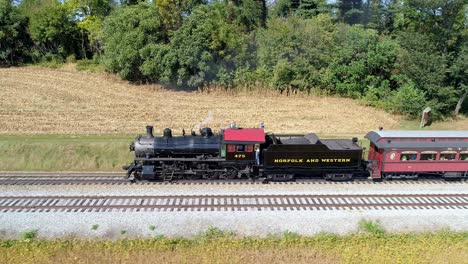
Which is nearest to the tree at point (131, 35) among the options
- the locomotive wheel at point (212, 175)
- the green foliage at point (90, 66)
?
the green foliage at point (90, 66)

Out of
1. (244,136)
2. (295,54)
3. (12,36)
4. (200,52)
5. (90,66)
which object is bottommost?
(244,136)

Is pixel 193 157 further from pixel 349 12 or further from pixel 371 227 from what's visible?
pixel 349 12

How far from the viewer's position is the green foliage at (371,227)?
1773 cm

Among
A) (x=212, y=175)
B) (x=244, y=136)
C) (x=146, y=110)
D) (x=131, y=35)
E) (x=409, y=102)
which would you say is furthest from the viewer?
(x=131, y=35)

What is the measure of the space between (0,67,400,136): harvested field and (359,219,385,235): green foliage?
625 inches

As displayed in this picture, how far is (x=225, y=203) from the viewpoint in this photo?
2022cm

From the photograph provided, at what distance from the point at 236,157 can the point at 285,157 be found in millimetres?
2732

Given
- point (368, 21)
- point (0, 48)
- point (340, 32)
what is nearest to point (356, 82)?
point (340, 32)

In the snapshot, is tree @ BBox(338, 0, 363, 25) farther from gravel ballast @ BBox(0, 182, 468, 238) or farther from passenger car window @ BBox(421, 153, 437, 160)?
gravel ballast @ BBox(0, 182, 468, 238)

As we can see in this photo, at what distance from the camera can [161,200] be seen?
20469 mm

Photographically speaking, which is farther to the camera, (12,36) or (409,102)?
(12,36)

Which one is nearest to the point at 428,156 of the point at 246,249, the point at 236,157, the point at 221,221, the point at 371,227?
the point at 371,227

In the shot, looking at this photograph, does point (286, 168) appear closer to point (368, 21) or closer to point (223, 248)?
point (223, 248)

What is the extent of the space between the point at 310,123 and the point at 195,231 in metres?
21.0
